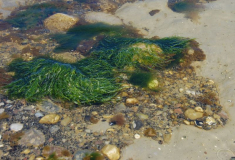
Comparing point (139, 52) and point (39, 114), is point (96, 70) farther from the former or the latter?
point (39, 114)

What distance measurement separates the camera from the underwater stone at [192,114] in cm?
393

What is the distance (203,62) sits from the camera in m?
4.98

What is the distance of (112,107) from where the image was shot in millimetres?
4141

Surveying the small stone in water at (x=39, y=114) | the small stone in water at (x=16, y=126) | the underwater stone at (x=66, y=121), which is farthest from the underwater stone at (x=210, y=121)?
the small stone in water at (x=16, y=126)

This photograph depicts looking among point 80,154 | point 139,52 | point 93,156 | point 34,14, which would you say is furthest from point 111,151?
point 34,14

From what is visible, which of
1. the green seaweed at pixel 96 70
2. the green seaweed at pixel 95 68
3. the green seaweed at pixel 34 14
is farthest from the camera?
the green seaweed at pixel 34 14

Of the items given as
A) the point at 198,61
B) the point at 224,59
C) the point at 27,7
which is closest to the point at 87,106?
the point at 198,61

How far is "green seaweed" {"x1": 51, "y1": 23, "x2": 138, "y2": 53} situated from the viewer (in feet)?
18.1

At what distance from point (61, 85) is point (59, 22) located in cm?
228

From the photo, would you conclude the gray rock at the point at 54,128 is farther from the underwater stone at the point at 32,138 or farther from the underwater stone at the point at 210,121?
the underwater stone at the point at 210,121

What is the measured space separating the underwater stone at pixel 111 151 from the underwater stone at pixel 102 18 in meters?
3.60

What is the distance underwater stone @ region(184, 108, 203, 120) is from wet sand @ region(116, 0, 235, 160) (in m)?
0.21

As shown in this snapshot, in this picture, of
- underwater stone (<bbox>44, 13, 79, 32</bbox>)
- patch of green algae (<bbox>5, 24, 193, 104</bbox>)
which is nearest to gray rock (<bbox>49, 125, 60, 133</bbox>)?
patch of green algae (<bbox>5, 24, 193, 104</bbox>)

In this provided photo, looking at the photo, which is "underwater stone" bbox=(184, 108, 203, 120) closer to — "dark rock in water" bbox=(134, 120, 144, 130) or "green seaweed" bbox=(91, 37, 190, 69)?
"dark rock in water" bbox=(134, 120, 144, 130)
